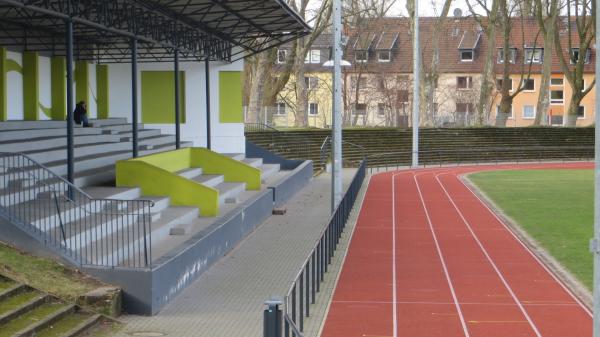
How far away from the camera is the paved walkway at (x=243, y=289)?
1472 cm

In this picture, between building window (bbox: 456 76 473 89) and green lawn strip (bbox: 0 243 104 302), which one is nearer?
green lawn strip (bbox: 0 243 104 302)

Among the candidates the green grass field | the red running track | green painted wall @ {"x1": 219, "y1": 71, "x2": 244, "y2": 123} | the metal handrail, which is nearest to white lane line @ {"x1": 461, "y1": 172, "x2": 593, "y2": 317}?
the red running track

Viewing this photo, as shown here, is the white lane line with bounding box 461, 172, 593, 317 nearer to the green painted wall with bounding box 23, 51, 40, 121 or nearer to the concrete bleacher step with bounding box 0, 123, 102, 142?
the concrete bleacher step with bounding box 0, 123, 102, 142

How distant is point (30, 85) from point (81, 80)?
5244 millimetres

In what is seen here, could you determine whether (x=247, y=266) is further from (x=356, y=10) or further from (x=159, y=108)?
(x=356, y=10)

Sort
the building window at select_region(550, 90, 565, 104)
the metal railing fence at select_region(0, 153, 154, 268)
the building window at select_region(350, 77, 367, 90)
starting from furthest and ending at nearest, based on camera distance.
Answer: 1. the building window at select_region(550, 90, 565, 104)
2. the building window at select_region(350, 77, 367, 90)
3. the metal railing fence at select_region(0, 153, 154, 268)

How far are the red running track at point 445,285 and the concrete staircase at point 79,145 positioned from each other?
267 inches

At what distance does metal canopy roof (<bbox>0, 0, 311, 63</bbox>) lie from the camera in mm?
24422

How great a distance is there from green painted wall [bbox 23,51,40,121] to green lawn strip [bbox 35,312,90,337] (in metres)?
18.6

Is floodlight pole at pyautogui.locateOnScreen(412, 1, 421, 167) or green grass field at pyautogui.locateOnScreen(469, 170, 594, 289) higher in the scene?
floodlight pole at pyautogui.locateOnScreen(412, 1, 421, 167)

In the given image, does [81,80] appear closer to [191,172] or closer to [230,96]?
[230,96]

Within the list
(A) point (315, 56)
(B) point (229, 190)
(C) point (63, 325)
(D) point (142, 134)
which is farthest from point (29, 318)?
(A) point (315, 56)

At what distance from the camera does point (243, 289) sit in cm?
1786

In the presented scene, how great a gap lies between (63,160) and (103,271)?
390 inches
